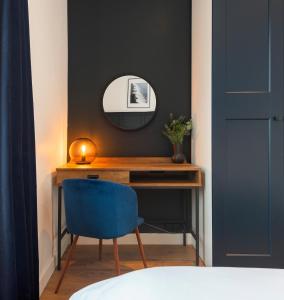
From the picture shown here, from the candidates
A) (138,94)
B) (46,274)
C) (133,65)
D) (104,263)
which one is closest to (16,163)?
(46,274)

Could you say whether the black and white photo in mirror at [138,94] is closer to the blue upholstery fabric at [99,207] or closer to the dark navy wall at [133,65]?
the dark navy wall at [133,65]

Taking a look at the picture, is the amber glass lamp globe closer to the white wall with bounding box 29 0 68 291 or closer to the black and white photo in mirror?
the white wall with bounding box 29 0 68 291

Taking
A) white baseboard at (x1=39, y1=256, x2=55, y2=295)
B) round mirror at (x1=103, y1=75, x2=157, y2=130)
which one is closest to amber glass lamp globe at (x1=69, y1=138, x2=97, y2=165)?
round mirror at (x1=103, y1=75, x2=157, y2=130)

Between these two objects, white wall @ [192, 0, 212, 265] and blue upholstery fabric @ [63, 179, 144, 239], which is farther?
white wall @ [192, 0, 212, 265]

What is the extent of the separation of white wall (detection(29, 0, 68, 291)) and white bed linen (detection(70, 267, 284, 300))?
4.26 ft

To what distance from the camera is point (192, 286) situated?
67cm

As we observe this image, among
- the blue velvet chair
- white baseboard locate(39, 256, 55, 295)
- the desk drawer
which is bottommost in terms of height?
white baseboard locate(39, 256, 55, 295)

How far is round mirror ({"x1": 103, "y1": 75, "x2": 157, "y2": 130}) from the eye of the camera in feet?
8.82

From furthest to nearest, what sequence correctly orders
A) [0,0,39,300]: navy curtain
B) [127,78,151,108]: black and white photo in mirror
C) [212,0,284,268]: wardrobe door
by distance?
1. [127,78,151,108]: black and white photo in mirror
2. [212,0,284,268]: wardrobe door
3. [0,0,39,300]: navy curtain

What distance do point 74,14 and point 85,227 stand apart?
6.77 feet

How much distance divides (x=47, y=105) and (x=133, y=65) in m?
1.05

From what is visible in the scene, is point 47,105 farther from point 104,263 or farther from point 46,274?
point 104,263

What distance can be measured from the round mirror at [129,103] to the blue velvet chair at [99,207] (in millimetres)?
1060

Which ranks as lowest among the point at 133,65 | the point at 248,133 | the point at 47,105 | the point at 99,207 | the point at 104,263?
the point at 104,263
